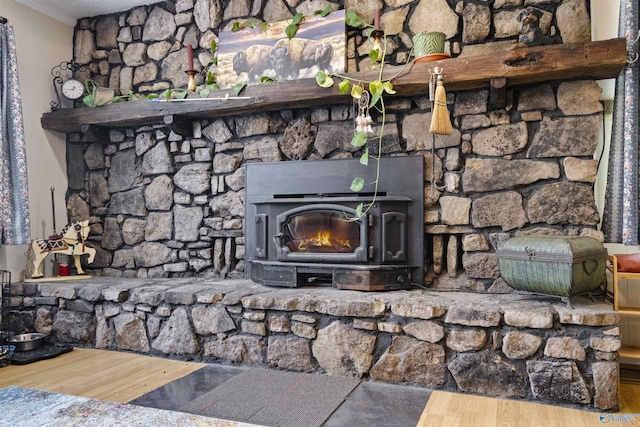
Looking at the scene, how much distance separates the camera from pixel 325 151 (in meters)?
3.33

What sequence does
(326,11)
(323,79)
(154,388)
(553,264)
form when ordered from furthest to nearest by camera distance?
(326,11), (323,79), (154,388), (553,264)

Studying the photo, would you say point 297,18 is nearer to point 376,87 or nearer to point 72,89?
point 376,87

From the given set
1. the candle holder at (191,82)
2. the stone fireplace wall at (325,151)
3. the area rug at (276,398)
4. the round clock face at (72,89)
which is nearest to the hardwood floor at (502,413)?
the area rug at (276,398)

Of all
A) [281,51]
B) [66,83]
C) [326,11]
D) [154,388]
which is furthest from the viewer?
[66,83]

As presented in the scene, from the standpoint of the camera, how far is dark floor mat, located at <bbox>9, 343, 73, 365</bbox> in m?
3.01

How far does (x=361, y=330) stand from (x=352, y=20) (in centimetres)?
201

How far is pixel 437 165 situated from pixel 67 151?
302cm

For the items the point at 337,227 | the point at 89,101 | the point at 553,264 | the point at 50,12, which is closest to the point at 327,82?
the point at 337,227

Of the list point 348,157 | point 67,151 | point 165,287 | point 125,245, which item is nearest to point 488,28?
point 348,157

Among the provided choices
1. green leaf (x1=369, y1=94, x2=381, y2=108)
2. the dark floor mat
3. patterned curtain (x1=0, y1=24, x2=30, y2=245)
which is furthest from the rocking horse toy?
green leaf (x1=369, y1=94, x2=381, y2=108)

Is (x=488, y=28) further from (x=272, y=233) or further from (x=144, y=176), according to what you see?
(x=144, y=176)

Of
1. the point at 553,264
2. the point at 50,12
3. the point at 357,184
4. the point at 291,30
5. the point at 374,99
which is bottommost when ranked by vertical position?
the point at 553,264

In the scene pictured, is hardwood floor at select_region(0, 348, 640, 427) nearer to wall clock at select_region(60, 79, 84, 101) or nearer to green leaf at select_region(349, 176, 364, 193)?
green leaf at select_region(349, 176, 364, 193)

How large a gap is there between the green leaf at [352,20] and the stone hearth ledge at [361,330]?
176 cm
